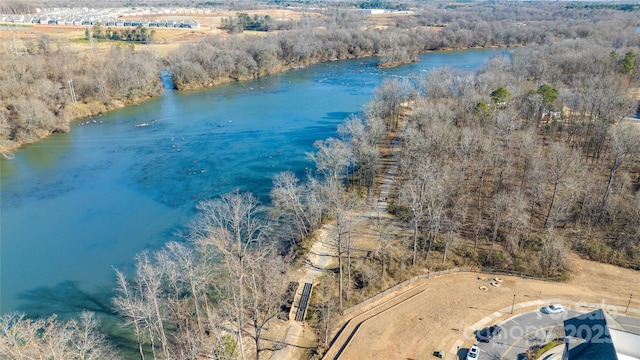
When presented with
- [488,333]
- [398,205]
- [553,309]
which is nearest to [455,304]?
[488,333]

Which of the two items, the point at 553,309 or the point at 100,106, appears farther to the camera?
the point at 100,106

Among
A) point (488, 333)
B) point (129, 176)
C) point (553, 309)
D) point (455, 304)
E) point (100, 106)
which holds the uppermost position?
point (100, 106)

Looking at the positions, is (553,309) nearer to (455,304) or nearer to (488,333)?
(488,333)

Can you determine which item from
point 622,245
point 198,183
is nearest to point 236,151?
point 198,183

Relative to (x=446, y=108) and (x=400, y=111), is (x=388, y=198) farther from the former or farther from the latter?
(x=400, y=111)

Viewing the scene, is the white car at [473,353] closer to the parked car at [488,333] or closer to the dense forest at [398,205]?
the parked car at [488,333]

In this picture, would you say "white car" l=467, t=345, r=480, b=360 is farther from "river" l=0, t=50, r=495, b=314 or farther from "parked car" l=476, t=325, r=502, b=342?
"river" l=0, t=50, r=495, b=314

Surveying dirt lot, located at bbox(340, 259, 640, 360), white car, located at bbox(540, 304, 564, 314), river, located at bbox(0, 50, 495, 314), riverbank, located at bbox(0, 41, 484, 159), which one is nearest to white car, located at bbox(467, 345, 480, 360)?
dirt lot, located at bbox(340, 259, 640, 360)
